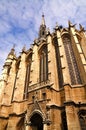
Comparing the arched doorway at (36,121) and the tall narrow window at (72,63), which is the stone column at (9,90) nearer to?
the arched doorway at (36,121)

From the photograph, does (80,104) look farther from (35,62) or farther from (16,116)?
(35,62)

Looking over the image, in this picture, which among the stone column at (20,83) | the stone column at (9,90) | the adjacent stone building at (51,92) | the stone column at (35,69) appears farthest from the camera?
the stone column at (9,90)

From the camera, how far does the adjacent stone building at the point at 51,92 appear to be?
12711 millimetres

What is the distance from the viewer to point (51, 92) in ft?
47.2

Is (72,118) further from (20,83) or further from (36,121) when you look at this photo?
(20,83)

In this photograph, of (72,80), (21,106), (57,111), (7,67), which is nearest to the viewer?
(57,111)

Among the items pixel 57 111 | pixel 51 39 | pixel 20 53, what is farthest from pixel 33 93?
pixel 20 53

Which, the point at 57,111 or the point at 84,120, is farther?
the point at 57,111

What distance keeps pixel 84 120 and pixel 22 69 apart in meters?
11.8

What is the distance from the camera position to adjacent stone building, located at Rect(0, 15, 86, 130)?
12.7m

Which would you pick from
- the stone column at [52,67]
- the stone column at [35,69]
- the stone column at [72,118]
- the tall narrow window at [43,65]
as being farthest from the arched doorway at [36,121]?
the tall narrow window at [43,65]

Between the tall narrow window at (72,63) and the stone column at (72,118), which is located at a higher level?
the tall narrow window at (72,63)

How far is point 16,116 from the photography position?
1584cm

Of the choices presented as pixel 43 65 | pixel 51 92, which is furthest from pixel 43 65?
pixel 51 92
